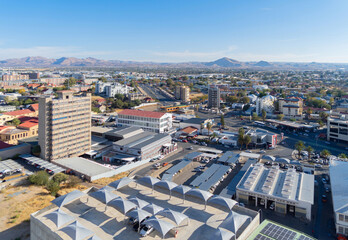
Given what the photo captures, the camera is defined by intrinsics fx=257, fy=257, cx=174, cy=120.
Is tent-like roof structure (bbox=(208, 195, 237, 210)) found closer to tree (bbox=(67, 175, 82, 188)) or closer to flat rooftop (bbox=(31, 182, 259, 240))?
flat rooftop (bbox=(31, 182, 259, 240))

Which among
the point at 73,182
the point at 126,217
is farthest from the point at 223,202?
A: the point at 73,182

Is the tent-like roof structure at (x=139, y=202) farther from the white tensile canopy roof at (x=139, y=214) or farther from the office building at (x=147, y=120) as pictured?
the office building at (x=147, y=120)

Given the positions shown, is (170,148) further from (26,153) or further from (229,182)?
(26,153)

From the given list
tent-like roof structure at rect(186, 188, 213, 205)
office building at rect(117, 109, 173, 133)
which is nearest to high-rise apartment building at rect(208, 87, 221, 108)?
office building at rect(117, 109, 173, 133)

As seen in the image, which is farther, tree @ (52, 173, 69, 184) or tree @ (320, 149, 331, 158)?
tree @ (320, 149, 331, 158)

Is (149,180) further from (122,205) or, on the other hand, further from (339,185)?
(339,185)

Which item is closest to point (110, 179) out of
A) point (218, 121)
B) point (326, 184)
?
point (326, 184)
